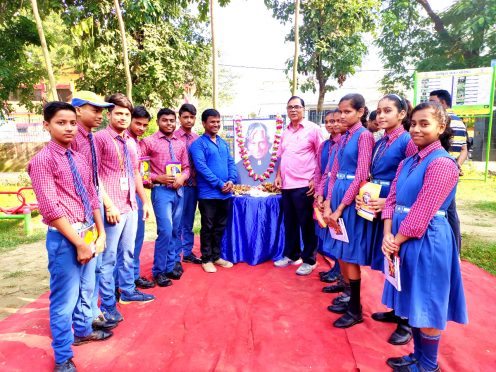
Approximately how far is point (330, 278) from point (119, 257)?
6.93ft

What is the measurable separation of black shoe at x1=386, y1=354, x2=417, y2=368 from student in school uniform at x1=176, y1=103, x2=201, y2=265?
2.44 meters

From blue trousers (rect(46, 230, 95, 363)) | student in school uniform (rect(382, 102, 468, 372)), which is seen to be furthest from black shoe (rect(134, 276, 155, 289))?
student in school uniform (rect(382, 102, 468, 372))

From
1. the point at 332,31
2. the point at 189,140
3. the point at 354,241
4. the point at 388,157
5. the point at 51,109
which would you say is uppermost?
the point at 332,31

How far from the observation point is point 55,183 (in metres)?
2.04

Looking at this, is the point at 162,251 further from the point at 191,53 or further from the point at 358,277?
the point at 191,53

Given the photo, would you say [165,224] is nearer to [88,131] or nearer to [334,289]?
[88,131]

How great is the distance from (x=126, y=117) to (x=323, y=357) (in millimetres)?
2350

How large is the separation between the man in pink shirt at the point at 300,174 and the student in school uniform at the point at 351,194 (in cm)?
89

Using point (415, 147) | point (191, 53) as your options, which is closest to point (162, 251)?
point (415, 147)

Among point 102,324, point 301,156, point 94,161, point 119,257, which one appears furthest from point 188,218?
point 94,161

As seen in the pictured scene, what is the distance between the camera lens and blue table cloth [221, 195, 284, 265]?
4.03 metres

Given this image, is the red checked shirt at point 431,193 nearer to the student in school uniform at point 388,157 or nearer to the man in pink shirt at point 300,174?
the student in school uniform at point 388,157

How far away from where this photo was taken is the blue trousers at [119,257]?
270cm

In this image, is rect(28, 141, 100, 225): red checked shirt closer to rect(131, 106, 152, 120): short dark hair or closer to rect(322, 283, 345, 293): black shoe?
rect(131, 106, 152, 120): short dark hair
